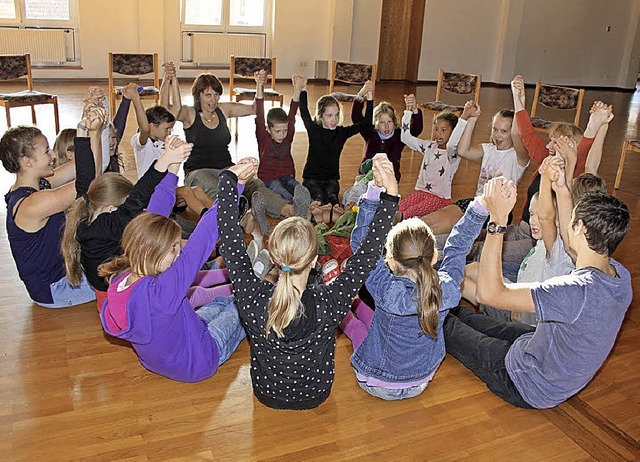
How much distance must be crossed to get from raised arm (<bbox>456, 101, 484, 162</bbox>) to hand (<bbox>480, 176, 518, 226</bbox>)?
220cm

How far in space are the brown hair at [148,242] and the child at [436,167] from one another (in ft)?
7.97

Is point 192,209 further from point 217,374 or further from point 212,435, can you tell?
point 212,435

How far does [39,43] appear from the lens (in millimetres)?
10352

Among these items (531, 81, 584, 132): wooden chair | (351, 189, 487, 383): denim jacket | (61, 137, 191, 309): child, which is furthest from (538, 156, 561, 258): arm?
(531, 81, 584, 132): wooden chair

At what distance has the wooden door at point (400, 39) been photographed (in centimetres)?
1363

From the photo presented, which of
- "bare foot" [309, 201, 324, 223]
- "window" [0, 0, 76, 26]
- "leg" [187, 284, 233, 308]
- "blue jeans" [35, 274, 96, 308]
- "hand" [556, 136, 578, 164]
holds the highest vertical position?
"window" [0, 0, 76, 26]

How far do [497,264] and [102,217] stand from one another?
5.63 feet

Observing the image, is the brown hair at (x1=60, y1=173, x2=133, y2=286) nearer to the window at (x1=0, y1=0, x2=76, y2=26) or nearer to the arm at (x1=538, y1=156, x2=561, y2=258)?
the arm at (x1=538, y1=156, x2=561, y2=258)

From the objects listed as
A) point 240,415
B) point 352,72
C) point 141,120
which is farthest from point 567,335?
point 352,72

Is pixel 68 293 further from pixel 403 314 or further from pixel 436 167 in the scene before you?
pixel 436 167

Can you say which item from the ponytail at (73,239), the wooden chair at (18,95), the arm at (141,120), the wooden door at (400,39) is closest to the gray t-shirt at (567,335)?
the ponytail at (73,239)

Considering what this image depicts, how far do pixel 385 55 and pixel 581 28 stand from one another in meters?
4.90

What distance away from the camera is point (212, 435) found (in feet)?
7.68

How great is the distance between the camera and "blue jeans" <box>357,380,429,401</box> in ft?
8.48
